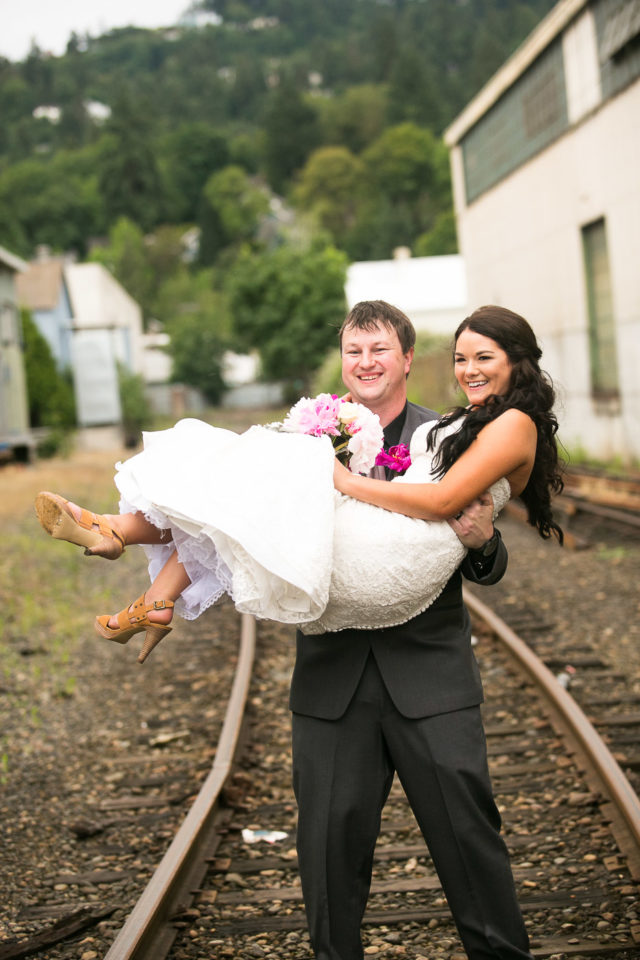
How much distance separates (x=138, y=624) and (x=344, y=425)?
787 millimetres

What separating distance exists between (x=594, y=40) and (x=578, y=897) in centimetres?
1592

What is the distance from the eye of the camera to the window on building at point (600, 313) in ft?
58.0

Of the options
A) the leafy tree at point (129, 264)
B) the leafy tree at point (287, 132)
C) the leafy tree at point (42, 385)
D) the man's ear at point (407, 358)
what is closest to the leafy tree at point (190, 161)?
the leafy tree at point (287, 132)

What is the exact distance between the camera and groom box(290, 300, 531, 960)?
2867 mm

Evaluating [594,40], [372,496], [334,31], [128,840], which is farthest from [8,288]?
[334,31]

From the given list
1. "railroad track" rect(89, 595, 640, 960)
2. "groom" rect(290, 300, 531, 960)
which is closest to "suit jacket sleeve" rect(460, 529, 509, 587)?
"groom" rect(290, 300, 531, 960)

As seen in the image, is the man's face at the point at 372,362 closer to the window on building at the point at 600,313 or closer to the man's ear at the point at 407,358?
the man's ear at the point at 407,358

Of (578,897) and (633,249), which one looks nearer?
(578,897)

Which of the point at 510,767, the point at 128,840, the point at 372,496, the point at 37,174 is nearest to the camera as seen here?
the point at 372,496

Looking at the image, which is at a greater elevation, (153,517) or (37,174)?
(37,174)

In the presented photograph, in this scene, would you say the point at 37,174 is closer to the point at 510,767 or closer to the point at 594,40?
the point at 594,40

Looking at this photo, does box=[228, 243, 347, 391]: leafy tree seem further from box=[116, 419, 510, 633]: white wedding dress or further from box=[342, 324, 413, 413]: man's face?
box=[116, 419, 510, 633]: white wedding dress

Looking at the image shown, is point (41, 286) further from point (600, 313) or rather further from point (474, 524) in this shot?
point (474, 524)

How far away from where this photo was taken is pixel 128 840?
15.9ft
